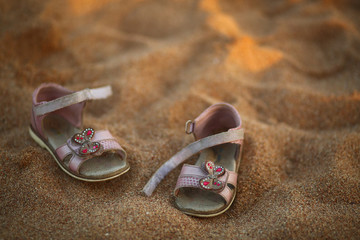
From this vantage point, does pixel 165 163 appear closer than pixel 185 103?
Yes

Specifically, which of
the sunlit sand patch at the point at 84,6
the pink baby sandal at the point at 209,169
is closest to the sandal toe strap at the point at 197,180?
the pink baby sandal at the point at 209,169

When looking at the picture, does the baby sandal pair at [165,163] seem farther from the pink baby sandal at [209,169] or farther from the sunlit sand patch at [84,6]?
the sunlit sand patch at [84,6]

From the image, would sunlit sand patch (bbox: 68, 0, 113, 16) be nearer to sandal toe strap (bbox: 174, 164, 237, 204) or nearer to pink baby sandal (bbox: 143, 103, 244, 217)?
pink baby sandal (bbox: 143, 103, 244, 217)

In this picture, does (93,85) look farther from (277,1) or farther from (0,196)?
(277,1)

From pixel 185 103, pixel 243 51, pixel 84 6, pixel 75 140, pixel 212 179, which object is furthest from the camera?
pixel 84 6

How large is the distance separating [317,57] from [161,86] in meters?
1.52

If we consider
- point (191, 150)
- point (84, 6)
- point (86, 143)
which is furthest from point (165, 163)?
point (84, 6)

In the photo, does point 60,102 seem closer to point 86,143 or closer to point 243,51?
point 86,143

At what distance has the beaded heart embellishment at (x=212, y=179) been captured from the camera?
1521 mm

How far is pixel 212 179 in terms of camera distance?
61.0 inches

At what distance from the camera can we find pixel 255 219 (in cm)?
154

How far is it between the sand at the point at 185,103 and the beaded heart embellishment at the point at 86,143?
0.74 ft

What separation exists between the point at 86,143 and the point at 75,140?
75mm

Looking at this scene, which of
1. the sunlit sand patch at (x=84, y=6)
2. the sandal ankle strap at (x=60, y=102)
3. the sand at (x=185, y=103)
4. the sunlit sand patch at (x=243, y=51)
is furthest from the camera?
the sunlit sand patch at (x=84, y=6)
